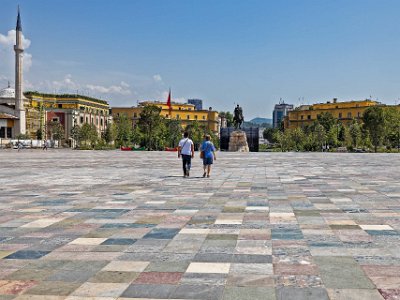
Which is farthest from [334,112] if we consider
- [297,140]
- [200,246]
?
[200,246]

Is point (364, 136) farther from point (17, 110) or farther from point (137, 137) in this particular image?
point (17, 110)

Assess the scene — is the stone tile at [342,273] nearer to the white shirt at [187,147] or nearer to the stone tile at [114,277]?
the stone tile at [114,277]

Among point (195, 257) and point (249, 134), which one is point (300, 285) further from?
point (249, 134)

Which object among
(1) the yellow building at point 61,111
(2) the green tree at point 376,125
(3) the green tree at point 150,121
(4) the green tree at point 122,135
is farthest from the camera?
(4) the green tree at point 122,135

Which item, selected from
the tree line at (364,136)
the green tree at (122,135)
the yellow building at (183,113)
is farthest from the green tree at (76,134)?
the yellow building at (183,113)

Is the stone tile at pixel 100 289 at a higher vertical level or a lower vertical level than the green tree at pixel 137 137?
lower

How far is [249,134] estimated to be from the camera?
7431cm

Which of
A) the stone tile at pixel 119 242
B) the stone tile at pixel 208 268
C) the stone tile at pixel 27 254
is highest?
the stone tile at pixel 208 268

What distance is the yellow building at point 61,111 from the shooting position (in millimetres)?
96438

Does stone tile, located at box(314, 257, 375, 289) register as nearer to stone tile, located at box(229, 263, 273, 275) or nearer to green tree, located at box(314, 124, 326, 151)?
stone tile, located at box(229, 263, 273, 275)

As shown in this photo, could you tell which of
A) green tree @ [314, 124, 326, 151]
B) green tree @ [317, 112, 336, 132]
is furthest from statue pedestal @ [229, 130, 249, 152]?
green tree @ [317, 112, 336, 132]

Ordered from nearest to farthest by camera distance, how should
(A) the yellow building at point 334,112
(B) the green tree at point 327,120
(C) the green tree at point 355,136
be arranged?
(C) the green tree at point 355,136
(B) the green tree at point 327,120
(A) the yellow building at point 334,112

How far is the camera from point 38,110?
101m

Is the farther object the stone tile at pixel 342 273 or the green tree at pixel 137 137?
the green tree at pixel 137 137
